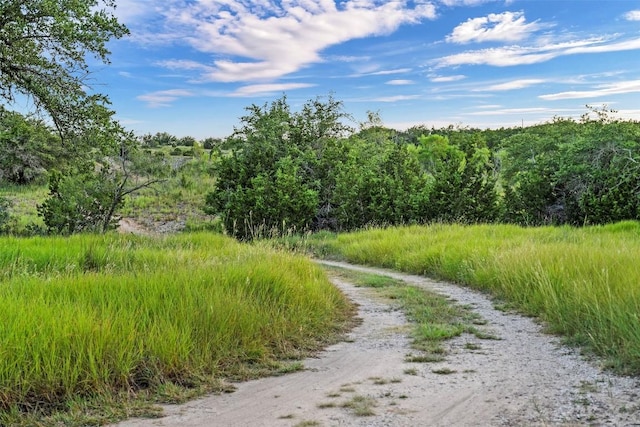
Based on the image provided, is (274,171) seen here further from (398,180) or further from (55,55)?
(55,55)

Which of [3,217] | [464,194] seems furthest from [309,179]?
[3,217]

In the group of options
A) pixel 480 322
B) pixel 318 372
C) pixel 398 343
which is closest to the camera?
pixel 318 372

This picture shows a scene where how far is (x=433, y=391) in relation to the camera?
4.32 m

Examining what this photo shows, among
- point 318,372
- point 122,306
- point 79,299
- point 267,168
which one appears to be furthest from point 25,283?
point 267,168

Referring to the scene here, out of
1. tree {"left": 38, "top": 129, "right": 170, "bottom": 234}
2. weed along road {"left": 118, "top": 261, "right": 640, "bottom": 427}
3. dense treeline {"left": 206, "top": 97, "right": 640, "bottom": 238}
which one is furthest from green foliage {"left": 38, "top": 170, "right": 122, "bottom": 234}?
weed along road {"left": 118, "top": 261, "right": 640, "bottom": 427}

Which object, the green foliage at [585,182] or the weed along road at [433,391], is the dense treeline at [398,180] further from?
the weed along road at [433,391]

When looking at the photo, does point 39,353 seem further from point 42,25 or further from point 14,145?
point 14,145

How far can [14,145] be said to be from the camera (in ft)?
89.5

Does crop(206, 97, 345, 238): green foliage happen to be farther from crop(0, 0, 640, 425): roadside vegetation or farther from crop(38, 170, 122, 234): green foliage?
crop(38, 170, 122, 234): green foliage

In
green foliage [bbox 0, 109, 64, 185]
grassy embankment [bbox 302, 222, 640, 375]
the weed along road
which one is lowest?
the weed along road

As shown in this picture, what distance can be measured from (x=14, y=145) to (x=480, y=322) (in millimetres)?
27291

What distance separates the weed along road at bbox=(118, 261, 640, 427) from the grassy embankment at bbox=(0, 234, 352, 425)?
0.41 metres

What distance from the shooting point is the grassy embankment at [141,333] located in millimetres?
3959

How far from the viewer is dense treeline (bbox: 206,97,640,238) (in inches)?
792
